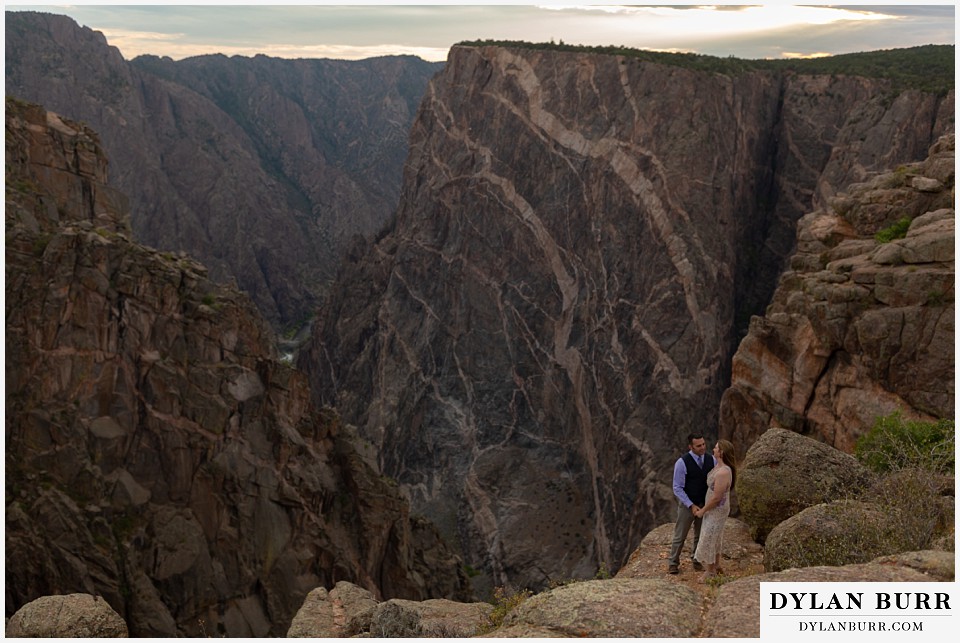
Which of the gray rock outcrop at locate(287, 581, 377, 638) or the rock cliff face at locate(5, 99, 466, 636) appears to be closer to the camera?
the gray rock outcrop at locate(287, 581, 377, 638)

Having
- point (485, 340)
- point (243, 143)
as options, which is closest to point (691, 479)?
point (485, 340)

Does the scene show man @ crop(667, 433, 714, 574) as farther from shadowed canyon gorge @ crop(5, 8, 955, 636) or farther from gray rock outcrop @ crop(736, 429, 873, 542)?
shadowed canyon gorge @ crop(5, 8, 955, 636)

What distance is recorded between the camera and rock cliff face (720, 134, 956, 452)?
63.7ft

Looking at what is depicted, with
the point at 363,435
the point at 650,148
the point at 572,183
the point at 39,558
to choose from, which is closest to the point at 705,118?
the point at 650,148

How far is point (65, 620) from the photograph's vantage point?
12.5 meters

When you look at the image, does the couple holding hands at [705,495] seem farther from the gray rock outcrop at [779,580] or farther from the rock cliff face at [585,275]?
the rock cliff face at [585,275]

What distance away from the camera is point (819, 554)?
11484mm

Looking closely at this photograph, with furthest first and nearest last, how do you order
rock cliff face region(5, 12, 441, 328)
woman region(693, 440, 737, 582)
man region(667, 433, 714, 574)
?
rock cliff face region(5, 12, 441, 328), man region(667, 433, 714, 574), woman region(693, 440, 737, 582)

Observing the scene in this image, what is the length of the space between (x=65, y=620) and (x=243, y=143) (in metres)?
131

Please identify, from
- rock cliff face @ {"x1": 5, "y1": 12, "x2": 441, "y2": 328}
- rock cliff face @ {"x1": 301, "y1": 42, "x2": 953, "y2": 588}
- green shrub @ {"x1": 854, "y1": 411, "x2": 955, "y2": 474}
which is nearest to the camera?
green shrub @ {"x1": 854, "y1": 411, "x2": 955, "y2": 474}

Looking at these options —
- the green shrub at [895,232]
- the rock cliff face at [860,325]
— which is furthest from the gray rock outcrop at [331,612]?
the green shrub at [895,232]

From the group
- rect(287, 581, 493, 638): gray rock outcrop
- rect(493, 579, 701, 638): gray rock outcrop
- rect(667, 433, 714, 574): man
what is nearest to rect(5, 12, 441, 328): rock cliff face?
rect(287, 581, 493, 638): gray rock outcrop

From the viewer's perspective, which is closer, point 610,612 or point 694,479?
point 610,612

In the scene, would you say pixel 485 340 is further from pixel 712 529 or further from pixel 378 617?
pixel 378 617
